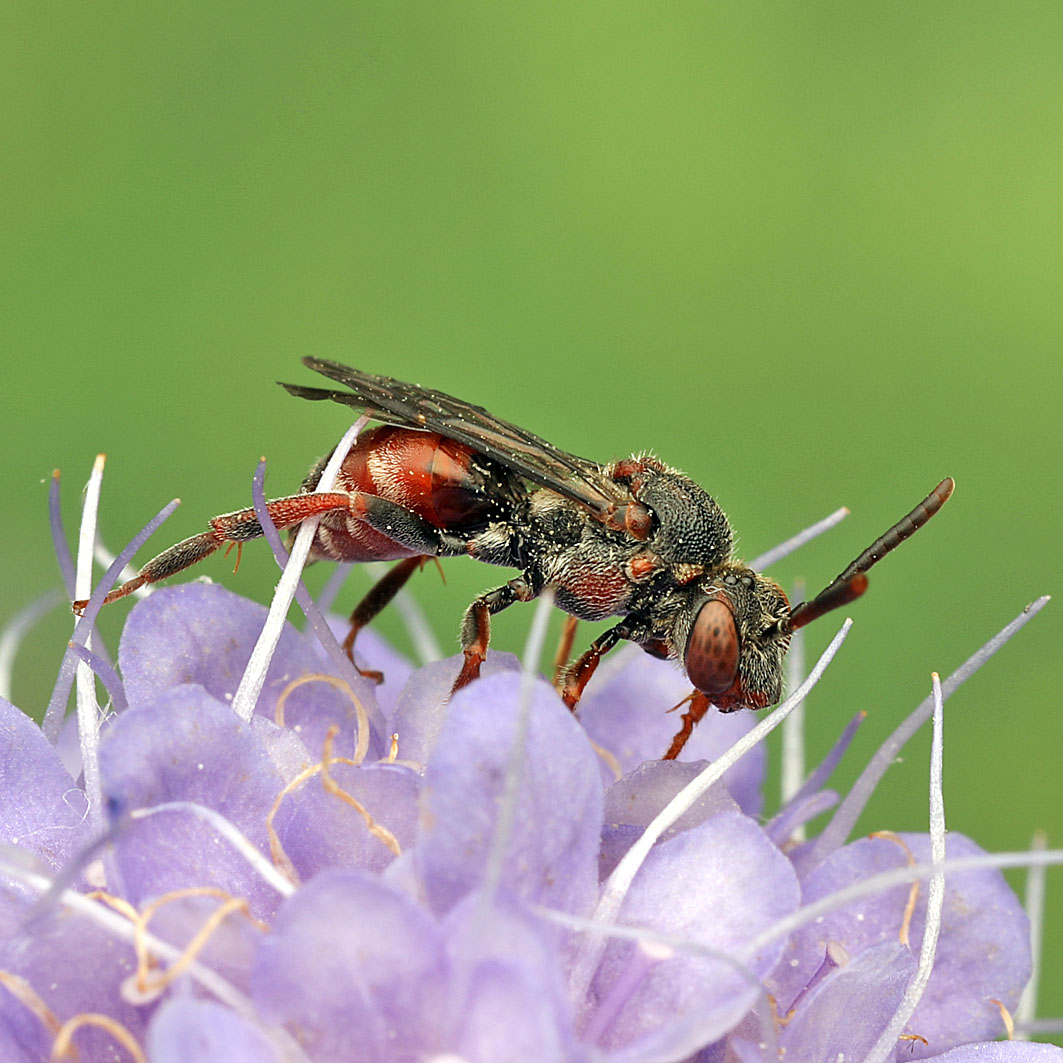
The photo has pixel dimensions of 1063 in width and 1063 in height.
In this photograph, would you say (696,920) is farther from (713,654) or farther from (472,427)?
(472,427)

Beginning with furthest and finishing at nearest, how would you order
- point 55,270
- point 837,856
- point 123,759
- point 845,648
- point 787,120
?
A: 1. point 787,120
2. point 55,270
3. point 845,648
4. point 837,856
5. point 123,759

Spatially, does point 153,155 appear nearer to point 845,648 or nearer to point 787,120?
point 787,120

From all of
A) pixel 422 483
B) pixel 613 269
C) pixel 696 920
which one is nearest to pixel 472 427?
pixel 422 483

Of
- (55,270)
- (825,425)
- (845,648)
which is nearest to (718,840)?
(845,648)

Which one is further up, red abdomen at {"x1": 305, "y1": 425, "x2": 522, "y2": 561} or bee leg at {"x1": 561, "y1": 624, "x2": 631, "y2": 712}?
red abdomen at {"x1": 305, "y1": 425, "x2": 522, "y2": 561}

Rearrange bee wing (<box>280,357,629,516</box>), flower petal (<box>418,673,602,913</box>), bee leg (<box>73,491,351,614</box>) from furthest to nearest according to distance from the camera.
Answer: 1. bee wing (<box>280,357,629,516</box>)
2. bee leg (<box>73,491,351,614</box>)
3. flower petal (<box>418,673,602,913</box>)

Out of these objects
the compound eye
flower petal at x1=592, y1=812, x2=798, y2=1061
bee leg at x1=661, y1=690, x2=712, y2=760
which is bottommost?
flower petal at x1=592, y1=812, x2=798, y2=1061

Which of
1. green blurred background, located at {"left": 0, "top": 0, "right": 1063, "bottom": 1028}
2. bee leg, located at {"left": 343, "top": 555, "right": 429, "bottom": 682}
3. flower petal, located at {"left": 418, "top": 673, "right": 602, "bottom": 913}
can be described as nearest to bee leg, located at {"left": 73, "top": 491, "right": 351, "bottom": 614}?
bee leg, located at {"left": 343, "top": 555, "right": 429, "bottom": 682}

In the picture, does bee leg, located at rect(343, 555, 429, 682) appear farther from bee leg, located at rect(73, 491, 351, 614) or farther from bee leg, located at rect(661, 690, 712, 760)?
bee leg, located at rect(661, 690, 712, 760)
